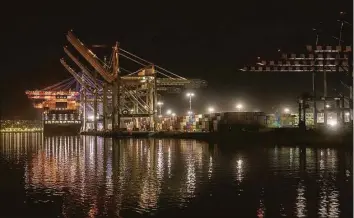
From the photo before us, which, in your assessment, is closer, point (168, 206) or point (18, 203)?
point (168, 206)

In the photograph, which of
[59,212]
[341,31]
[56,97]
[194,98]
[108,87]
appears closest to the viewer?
[59,212]

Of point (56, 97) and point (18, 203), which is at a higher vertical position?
point (56, 97)

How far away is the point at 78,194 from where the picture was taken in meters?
16.8

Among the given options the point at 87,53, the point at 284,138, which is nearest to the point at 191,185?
the point at 284,138

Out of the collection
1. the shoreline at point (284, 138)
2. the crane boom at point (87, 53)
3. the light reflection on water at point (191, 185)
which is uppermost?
the crane boom at point (87, 53)

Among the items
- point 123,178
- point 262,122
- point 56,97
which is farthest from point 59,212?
point 56,97

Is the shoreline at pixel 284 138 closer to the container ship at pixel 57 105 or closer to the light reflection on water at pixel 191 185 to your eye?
the light reflection on water at pixel 191 185

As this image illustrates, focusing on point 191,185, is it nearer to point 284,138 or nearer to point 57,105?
point 284,138

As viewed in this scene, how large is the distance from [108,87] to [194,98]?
92.7ft

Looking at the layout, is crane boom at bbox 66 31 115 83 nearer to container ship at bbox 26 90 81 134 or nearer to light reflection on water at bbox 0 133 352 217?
light reflection on water at bbox 0 133 352 217

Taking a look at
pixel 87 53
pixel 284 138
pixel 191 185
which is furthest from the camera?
pixel 87 53

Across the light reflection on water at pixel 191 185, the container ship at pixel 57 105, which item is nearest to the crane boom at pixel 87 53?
the light reflection on water at pixel 191 185

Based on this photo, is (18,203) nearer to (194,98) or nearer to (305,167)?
(305,167)

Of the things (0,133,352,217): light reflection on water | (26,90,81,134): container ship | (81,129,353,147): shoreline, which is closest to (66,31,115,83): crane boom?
(81,129,353,147): shoreline
